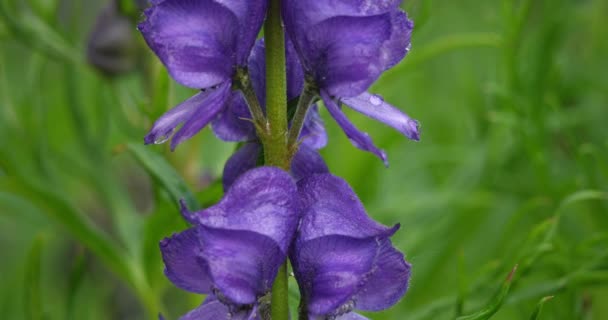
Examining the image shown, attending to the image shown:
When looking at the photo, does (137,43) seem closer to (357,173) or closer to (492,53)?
(357,173)

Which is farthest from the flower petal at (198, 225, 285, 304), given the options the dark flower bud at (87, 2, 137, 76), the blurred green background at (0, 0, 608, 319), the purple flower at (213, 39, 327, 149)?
the dark flower bud at (87, 2, 137, 76)

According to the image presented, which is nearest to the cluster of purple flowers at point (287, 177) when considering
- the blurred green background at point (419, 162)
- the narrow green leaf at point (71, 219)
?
the blurred green background at point (419, 162)

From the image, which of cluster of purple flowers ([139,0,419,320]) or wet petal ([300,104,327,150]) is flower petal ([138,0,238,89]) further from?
wet petal ([300,104,327,150])

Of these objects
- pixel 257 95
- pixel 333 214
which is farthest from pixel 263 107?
pixel 333 214

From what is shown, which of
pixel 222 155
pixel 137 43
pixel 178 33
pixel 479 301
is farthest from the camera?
pixel 137 43

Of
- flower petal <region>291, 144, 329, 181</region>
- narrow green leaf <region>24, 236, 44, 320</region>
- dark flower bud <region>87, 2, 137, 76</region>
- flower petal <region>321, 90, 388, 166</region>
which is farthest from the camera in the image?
dark flower bud <region>87, 2, 137, 76</region>

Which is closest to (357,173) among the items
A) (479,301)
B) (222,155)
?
(222,155)

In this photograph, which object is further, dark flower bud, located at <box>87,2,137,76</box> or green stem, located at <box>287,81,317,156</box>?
dark flower bud, located at <box>87,2,137,76</box>
